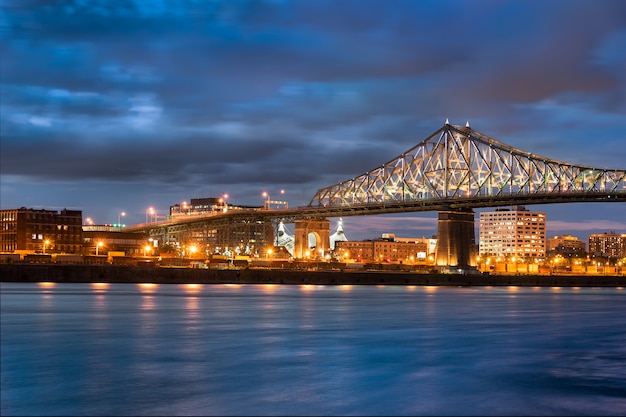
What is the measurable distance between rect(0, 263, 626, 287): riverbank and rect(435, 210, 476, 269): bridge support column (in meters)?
2.58

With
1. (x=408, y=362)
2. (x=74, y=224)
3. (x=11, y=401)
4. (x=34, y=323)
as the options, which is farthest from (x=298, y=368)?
(x=74, y=224)

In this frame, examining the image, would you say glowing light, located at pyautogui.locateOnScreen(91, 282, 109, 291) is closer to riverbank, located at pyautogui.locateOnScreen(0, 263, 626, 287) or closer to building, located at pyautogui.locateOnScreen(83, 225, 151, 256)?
riverbank, located at pyautogui.locateOnScreen(0, 263, 626, 287)

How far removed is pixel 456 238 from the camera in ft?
363

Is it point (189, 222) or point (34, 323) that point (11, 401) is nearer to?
point (34, 323)

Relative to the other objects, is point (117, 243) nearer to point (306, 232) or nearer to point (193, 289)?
point (306, 232)

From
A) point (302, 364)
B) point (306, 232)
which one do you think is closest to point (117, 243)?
point (306, 232)

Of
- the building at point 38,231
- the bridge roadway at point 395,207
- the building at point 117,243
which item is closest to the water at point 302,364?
the bridge roadway at point 395,207

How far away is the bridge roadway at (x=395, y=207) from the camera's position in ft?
334

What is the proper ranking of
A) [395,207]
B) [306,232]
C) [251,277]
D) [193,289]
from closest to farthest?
1. [193,289]
2. [251,277]
3. [395,207]
4. [306,232]

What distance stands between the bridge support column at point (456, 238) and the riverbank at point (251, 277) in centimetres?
258

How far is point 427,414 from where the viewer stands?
17641 millimetres

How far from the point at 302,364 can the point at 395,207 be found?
95316 millimetres

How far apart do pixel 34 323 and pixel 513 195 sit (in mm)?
77818

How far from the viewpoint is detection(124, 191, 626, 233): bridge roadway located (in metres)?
102
